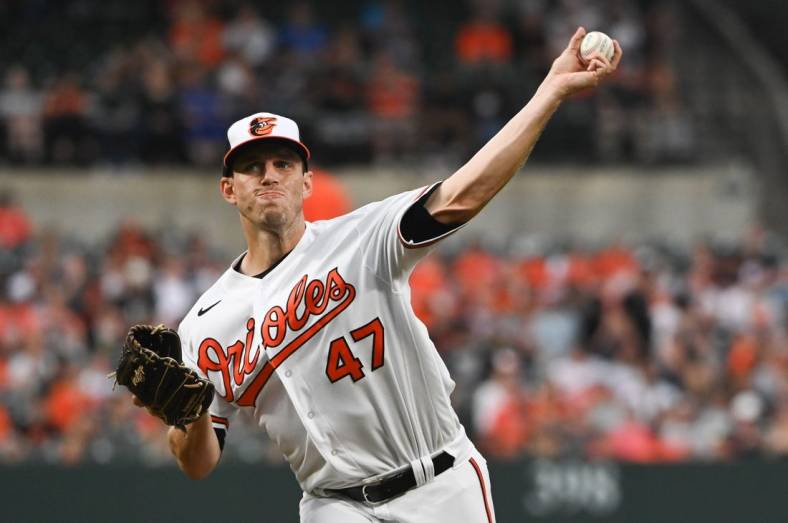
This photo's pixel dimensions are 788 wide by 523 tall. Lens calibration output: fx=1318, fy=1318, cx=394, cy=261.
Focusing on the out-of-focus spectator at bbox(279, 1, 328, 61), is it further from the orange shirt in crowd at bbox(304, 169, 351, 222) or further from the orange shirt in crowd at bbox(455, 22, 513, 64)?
the orange shirt in crowd at bbox(304, 169, 351, 222)

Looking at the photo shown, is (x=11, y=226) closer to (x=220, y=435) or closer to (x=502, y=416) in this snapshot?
(x=502, y=416)

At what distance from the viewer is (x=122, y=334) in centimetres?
1059

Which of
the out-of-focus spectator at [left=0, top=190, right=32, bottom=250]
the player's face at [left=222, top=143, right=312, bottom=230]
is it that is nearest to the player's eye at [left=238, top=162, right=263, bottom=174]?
the player's face at [left=222, top=143, right=312, bottom=230]

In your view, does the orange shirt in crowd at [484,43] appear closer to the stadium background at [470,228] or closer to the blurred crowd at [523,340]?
the stadium background at [470,228]

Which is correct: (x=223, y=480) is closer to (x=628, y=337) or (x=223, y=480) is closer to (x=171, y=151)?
(x=628, y=337)

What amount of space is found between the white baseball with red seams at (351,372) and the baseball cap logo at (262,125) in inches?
14.7

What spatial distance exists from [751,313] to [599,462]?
3648mm

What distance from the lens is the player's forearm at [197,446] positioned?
4.43 metres

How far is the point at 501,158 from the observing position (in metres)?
3.69

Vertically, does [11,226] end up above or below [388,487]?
above

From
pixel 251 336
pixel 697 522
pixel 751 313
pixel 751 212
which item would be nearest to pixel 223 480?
pixel 697 522

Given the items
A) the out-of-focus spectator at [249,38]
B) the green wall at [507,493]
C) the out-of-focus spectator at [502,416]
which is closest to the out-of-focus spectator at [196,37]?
the out-of-focus spectator at [249,38]

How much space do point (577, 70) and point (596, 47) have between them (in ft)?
0.27

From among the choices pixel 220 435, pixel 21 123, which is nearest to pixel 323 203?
pixel 21 123
